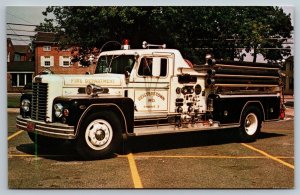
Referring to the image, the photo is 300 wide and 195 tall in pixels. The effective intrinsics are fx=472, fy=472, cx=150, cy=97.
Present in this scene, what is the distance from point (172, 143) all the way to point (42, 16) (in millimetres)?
3687

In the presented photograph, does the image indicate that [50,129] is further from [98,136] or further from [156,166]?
[156,166]

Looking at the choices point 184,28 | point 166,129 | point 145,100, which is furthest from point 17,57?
point 184,28

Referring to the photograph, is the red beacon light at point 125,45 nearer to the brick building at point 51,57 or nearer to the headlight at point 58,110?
the brick building at point 51,57

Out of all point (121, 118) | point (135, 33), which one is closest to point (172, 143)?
point (121, 118)

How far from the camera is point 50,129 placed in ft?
26.4

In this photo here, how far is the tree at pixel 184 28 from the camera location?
882 centimetres

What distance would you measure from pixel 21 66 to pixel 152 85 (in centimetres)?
248

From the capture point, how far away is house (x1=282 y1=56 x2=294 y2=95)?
354 inches

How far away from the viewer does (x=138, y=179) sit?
309 inches

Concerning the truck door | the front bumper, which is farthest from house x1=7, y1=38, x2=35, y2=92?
the truck door

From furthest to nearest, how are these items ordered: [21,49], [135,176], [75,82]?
1. [21,49]
2. [75,82]
3. [135,176]

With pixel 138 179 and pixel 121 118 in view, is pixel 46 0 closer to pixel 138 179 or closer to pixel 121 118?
pixel 121 118

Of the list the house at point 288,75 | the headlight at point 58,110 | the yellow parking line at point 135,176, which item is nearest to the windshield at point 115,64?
the headlight at point 58,110

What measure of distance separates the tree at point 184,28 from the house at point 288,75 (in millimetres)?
184
